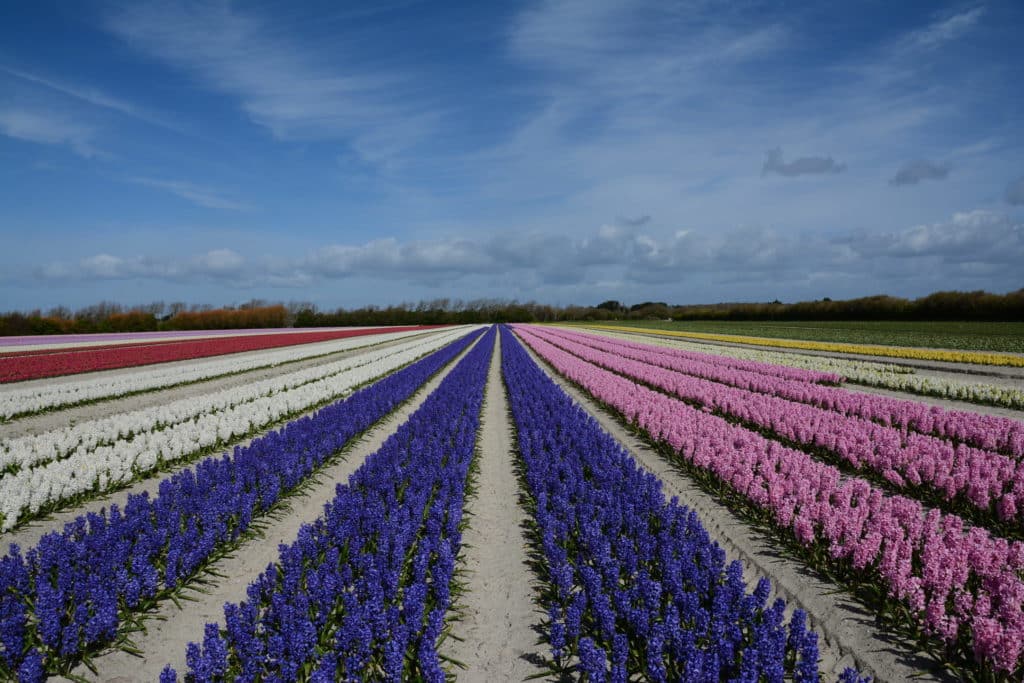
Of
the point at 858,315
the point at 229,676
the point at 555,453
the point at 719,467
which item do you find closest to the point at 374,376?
the point at 555,453

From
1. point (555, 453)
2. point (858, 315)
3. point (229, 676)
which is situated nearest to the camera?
point (229, 676)

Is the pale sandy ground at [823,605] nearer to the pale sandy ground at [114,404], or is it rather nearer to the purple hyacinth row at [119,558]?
the purple hyacinth row at [119,558]

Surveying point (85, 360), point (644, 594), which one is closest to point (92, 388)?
point (85, 360)

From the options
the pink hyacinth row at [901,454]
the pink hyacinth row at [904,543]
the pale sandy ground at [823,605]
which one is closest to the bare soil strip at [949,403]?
the pink hyacinth row at [901,454]

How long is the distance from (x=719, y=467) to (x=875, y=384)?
1457 centimetres

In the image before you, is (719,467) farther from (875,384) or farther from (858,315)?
(858,315)

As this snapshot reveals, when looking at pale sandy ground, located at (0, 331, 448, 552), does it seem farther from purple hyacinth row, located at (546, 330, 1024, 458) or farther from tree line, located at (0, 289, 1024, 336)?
tree line, located at (0, 289, 1024, 336)

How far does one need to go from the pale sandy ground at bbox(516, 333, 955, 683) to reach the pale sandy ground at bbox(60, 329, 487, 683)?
5311 millimetres

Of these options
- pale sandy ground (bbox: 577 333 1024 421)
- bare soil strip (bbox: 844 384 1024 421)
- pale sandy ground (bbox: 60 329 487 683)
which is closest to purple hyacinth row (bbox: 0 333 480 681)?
pale sandy ground (bbox: 60 329 487 683)

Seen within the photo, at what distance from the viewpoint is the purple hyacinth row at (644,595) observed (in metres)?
3.91

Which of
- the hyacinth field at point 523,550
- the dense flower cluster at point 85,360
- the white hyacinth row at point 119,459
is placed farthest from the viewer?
the dense flower cluster at point 85,360

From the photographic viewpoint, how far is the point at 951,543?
18.1 ft

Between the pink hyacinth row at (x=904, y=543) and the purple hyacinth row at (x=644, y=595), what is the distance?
116 cm

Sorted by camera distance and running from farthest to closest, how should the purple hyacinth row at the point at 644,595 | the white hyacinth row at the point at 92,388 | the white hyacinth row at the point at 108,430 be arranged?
the white hyacinth row at the point at 92,388, the white hyacinth row at the point at 108,430, the purple hyacinth row at the point at 644,595
